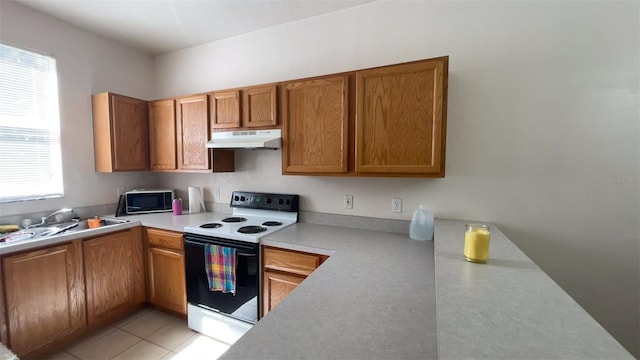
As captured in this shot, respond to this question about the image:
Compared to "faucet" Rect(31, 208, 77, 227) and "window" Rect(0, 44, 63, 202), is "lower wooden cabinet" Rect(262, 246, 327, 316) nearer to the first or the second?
"faucet" Rect(31, 208, 77, 227)

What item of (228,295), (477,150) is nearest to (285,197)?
(228,295)

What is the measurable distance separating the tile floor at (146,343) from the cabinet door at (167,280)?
0.16 m

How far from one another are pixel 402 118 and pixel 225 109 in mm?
1515

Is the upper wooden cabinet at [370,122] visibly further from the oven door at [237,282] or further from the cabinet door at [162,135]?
the cabinet door at [162,135]

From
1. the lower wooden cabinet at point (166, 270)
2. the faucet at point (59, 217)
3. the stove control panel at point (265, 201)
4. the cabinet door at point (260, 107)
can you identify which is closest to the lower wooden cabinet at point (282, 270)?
the stove control panel at point (265, 201)

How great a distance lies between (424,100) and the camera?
5.31 feet

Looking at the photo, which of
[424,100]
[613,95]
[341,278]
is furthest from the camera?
[424,100]

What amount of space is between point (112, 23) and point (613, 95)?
3815mm

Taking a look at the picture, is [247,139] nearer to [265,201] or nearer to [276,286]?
[265,201]

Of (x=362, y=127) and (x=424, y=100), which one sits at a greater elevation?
(x=424, y=100)

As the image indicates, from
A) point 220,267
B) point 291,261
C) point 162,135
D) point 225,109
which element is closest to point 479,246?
point 291,261

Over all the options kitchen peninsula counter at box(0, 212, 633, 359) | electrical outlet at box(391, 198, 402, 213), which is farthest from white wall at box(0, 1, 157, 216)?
electrical outlet at box(391, 198, 402, 213)

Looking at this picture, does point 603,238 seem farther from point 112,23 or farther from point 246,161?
point 112,23

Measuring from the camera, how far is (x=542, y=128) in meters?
1.64
